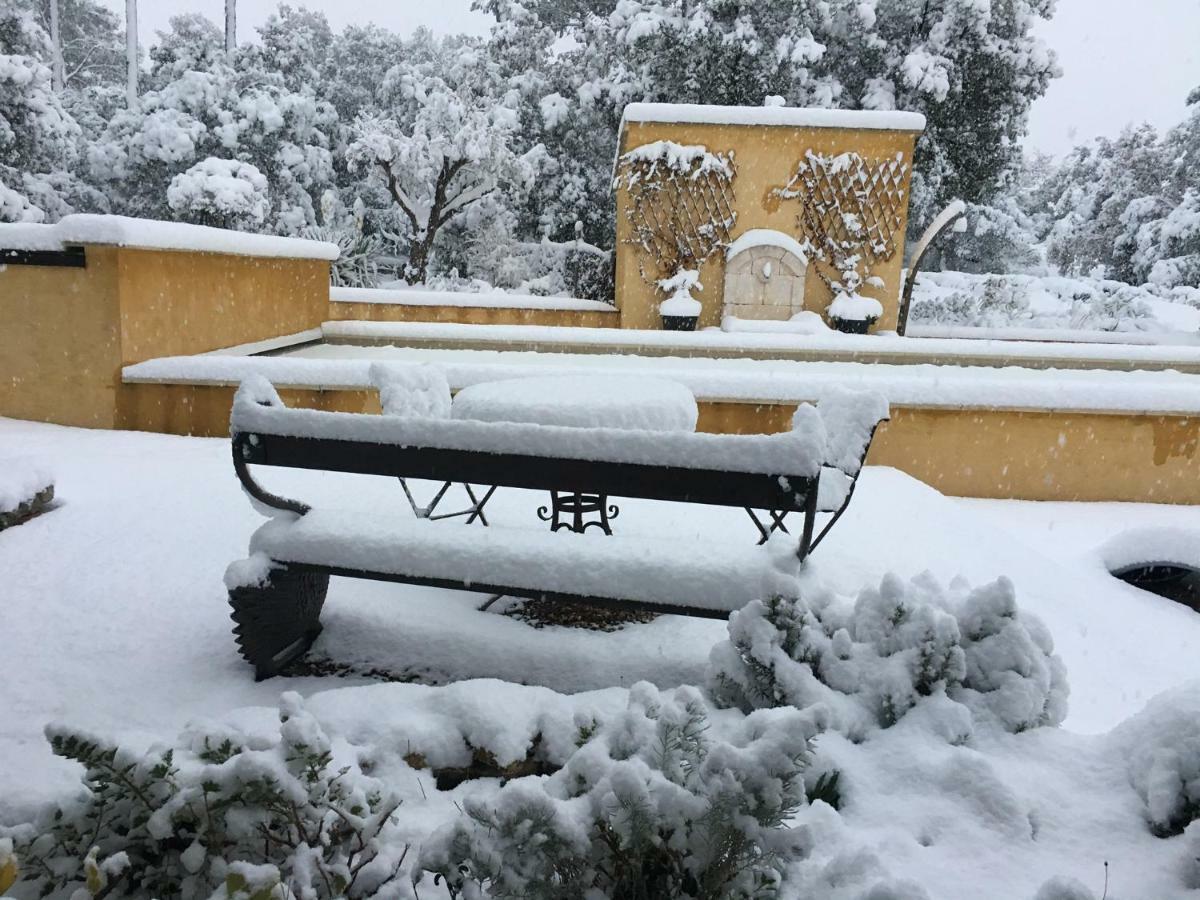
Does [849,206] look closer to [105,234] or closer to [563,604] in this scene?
[105,234]

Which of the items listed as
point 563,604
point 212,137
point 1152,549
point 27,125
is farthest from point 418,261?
point 1152,549

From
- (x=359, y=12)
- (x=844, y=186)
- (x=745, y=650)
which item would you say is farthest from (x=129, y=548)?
(x=359, y=12)

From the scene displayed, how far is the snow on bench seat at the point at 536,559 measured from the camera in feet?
7.20

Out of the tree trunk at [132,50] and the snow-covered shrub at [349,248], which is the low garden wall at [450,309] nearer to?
the snow-covered shrub at [349,248]

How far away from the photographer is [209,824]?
120cm

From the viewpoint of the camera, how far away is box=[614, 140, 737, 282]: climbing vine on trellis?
1125 cm

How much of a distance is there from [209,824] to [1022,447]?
488cm

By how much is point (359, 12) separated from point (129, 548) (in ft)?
97.6

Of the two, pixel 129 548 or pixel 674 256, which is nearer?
pixel 129 548

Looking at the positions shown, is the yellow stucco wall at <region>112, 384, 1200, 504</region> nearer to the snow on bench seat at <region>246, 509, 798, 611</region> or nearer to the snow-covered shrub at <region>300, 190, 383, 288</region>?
the snow on bench seat at <region>246, 509, 798, 611</region>

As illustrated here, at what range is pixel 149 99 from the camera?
17906mm

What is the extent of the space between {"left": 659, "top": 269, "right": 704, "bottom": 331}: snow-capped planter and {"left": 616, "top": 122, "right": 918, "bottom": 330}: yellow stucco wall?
18 centimetres

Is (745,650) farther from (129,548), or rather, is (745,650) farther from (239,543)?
(129,548)

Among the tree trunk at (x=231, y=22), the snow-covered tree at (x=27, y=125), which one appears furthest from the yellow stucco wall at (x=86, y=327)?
the tree trunk at (x=231, y=22)
